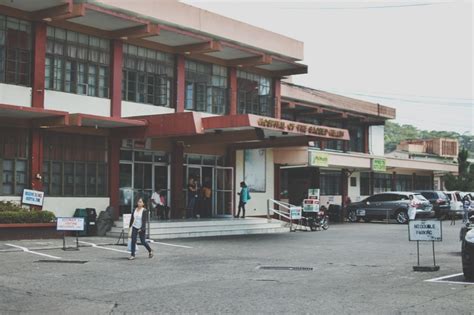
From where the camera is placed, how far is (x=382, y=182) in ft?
150

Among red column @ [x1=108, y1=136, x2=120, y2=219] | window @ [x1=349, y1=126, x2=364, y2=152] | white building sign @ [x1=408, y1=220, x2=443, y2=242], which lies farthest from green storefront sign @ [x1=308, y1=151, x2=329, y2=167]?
white building sign @ [x1=408, y1=220, x2=443, y2=242]

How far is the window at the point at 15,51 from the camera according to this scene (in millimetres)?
21656

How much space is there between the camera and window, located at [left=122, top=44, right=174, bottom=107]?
83.8 ft

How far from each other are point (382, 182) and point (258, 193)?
1680cm

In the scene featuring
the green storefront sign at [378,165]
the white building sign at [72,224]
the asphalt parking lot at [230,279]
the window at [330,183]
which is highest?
the green storefront sign at [378,165]

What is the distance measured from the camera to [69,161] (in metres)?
23.6

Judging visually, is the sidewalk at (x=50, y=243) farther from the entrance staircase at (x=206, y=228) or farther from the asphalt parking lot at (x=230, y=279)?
the entrance staircase at (x=206, y=228)

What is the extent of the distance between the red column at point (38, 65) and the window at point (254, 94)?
1049cm

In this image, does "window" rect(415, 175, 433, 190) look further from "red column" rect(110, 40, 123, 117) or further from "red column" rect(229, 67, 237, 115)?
"red column" rect(110, 40, 123, 117)

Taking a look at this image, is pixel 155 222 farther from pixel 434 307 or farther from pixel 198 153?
pixel 434 307

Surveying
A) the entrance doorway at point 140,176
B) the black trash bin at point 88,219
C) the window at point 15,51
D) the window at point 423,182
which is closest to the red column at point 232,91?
the entrance doorway at point 140,176

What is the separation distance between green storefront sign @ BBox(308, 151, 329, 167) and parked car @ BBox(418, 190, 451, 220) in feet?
26.1

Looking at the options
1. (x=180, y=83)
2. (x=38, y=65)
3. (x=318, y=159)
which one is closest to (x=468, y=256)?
(x=38, y=65)

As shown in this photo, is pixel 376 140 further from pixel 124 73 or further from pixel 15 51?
pixel 15 51
